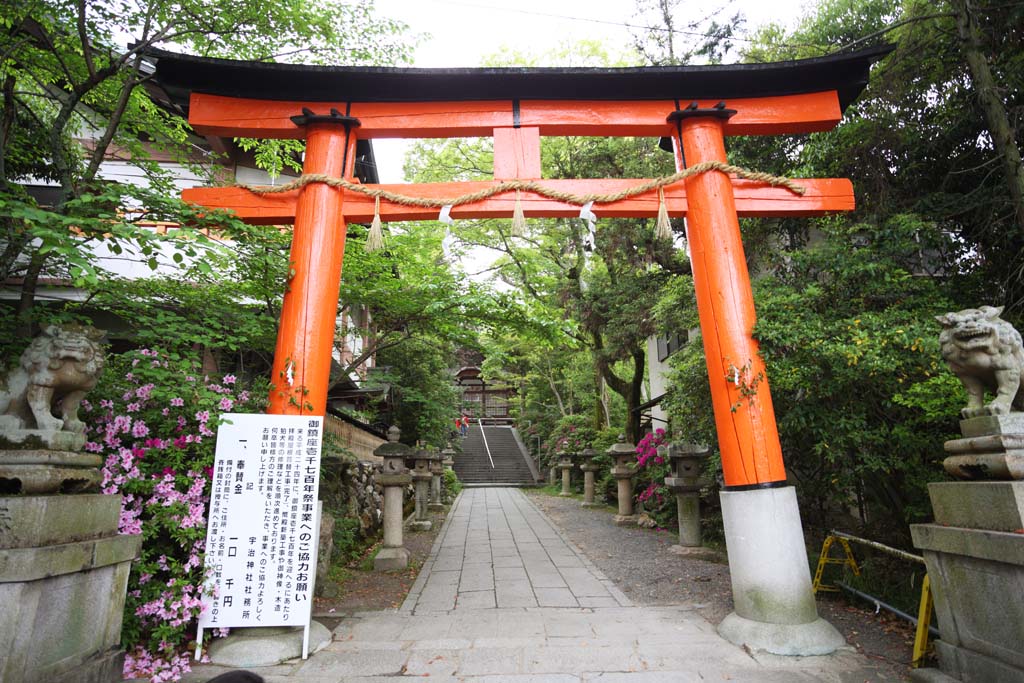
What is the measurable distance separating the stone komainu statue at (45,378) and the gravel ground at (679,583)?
5.73m

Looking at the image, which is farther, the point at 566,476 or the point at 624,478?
the point at 566,476

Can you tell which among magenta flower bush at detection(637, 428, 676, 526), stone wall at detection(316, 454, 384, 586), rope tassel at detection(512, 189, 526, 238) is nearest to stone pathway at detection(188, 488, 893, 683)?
stone wall at detection(316, 454, 384, 586)

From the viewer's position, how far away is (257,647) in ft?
13.1

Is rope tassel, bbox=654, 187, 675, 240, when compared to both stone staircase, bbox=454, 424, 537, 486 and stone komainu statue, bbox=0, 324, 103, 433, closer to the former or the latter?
stone komainu statue, bbox=0, 324, 103, 433

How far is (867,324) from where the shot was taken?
457 centimetres

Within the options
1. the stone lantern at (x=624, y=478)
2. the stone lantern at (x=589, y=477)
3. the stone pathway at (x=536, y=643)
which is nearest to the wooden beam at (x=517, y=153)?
the stone pathway at (x=536, y=643)

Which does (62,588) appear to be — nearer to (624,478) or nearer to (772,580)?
(772,580)

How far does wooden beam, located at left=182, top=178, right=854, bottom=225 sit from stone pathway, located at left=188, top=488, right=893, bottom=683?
165 inches

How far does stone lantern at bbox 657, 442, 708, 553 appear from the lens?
823cm

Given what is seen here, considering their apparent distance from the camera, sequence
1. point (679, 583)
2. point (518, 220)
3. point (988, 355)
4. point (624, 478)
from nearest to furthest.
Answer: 1. point (988, 355)
2. point (518, 220)
3. point (679, 583)
4. point (624, 478)

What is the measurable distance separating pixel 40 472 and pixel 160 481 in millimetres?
1123

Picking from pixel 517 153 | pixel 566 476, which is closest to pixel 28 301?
pixel 517 153

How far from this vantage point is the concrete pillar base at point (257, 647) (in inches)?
155

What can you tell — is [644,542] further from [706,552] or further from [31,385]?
[31,385]
